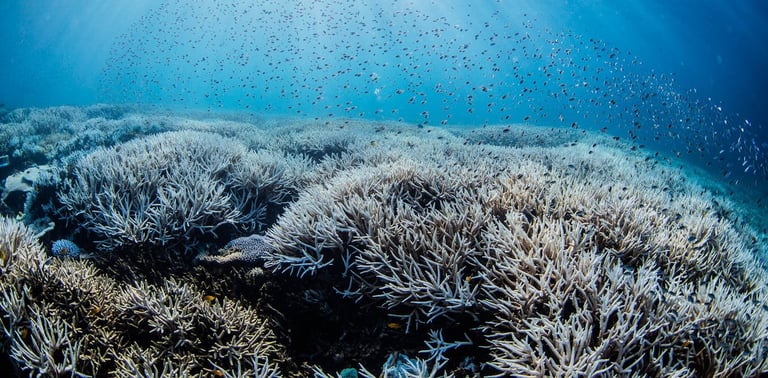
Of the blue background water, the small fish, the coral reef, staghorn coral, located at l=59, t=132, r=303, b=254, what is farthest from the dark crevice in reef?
the blue background water

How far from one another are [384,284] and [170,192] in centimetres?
352

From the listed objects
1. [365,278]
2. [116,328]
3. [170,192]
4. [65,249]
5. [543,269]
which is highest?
[543,269]

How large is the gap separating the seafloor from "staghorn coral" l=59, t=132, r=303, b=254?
4 centimetres

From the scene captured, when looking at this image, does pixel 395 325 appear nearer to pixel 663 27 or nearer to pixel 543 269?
pixel 543 269

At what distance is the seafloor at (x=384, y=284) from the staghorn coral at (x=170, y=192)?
40 mm

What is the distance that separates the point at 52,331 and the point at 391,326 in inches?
106

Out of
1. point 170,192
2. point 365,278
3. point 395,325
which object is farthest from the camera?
point 170,192

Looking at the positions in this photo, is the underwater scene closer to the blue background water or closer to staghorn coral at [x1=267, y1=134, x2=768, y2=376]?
staghorn coral at [x1=267, y1=134, x2=768, y2=376]

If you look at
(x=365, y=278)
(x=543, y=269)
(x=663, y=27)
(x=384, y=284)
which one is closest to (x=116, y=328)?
(x=365, y=278)

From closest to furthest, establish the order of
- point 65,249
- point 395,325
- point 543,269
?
point 543,269 → point 395,325 → point 65,249

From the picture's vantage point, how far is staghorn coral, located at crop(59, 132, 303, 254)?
4469mm

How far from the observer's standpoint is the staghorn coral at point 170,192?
447 centimetres

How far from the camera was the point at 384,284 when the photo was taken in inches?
127

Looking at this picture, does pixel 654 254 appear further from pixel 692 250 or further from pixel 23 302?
pixel 23 302
